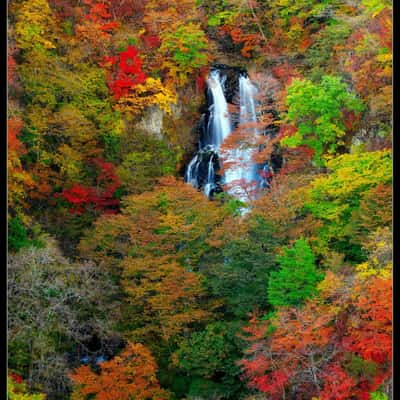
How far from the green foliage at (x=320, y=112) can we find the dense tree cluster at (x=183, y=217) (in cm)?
9

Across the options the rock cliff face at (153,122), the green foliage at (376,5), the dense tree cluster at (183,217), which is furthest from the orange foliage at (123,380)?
the green foliage at (376,5)

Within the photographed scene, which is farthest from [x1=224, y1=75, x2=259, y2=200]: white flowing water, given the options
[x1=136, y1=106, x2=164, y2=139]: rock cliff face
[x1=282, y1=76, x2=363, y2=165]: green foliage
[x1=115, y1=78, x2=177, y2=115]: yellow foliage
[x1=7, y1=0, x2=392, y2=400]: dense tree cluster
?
[x1=136, y1=106, x2=164, y2=139]: rock cliff face

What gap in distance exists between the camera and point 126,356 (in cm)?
1894

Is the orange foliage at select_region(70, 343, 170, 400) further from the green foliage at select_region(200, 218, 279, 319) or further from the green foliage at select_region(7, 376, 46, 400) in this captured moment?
the green foliage at select_region(200, 218, 279, 319)

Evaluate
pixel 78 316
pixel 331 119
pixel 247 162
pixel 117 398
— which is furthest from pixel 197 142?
pixel 117 398

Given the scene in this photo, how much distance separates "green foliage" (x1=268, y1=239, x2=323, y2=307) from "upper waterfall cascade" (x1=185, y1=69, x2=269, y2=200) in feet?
24.5

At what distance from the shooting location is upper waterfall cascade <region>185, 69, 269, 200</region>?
27.7 metres

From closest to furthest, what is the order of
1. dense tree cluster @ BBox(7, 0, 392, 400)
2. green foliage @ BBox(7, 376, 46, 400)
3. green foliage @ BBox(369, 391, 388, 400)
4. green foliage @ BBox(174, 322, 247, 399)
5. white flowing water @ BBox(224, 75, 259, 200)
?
green foliage @ BBox(7, 376, 46, 400), green foliage @ BBox(369, 391, 388, 400), dense tree cluster @ BBox(7, 0, 392, 400), green foliage @ BBox(174, 322, 247, 399), white flowing water @ BBox(224, 75, 259, 200)

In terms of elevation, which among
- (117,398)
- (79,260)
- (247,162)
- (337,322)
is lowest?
(117,398)

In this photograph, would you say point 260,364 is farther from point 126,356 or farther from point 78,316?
point 78,316

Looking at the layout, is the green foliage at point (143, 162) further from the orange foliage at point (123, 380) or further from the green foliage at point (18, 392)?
the green foliage at point (18, 392)

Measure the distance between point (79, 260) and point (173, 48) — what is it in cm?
1255

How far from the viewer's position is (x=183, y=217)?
865 inches

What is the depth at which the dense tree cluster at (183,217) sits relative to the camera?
17297mm
